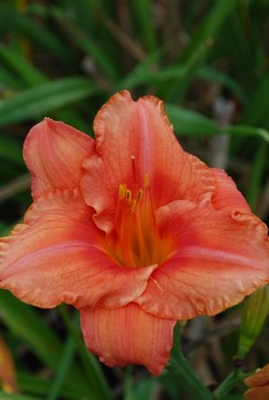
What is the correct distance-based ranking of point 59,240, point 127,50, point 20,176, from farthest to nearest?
point 127,50 → point 20,176 → point 59,240

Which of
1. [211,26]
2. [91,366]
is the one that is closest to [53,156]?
[91,366]

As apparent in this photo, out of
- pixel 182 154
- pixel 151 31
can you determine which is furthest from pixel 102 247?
pixel 151 31

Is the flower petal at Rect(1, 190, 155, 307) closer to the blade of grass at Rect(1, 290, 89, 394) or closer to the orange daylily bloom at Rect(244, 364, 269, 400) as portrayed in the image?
the orange daylily bloom at Rect(244, 364, 269, 400)

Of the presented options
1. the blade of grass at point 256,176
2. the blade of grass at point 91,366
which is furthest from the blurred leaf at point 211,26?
the blade of grass at point 91,366

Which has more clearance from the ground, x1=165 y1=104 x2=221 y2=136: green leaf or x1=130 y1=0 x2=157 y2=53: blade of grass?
x1=130 y1=0 x2=157 y2=53: blade of grass

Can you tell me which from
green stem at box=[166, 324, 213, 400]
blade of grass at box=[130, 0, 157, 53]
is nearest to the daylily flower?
green stem at box=[166, 324, 213, 400]

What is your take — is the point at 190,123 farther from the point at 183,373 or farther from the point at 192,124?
the point at 183,373

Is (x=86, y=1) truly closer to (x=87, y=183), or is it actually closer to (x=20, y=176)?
(x=20, y=176)
